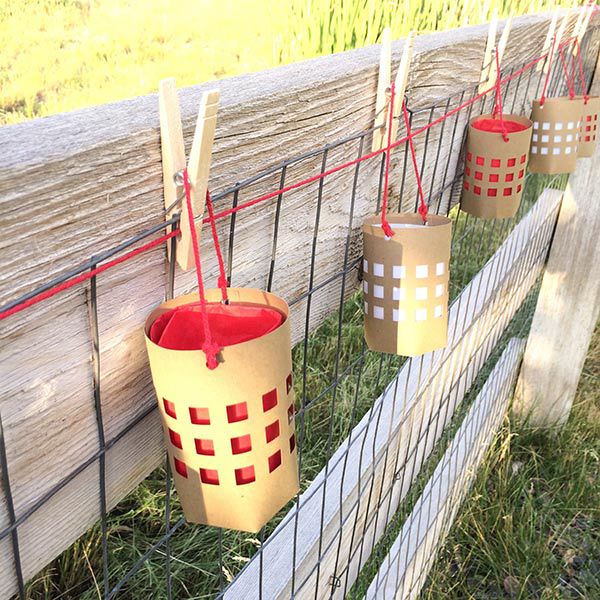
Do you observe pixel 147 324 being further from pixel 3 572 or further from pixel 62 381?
pixel 3 572

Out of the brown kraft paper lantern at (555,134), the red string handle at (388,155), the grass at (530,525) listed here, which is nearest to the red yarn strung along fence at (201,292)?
the red string handle at (388,155)

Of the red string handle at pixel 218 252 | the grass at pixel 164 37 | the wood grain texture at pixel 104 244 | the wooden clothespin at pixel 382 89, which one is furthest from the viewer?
the grass at pixel 164 37

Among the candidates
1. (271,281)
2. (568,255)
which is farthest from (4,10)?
(271,281)

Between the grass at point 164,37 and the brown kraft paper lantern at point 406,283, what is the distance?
1.56 meters

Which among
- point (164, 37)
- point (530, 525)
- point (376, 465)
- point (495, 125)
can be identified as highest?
point (495, 125)

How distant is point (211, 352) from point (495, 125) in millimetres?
1003

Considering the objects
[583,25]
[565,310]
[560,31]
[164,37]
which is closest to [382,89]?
[560,31]

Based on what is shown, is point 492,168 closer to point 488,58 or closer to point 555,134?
point 488,58

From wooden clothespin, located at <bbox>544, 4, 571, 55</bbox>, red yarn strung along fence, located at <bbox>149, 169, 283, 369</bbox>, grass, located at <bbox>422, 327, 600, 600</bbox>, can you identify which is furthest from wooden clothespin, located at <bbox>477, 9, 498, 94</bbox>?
grass, located at <bbox>422, 327, 600, 600</bbox>

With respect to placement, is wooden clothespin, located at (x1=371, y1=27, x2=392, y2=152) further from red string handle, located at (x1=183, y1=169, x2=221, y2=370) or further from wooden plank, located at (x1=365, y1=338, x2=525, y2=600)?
wooden plank, located at (x1=365, y1=338, x2=525, y2=600)

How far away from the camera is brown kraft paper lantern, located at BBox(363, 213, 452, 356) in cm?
94

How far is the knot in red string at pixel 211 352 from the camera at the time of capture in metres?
0.57

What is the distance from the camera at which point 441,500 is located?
6.01 ft

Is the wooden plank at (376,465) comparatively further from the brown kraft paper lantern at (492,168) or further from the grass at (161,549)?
the brown kraft paper lantern at (492,168)
